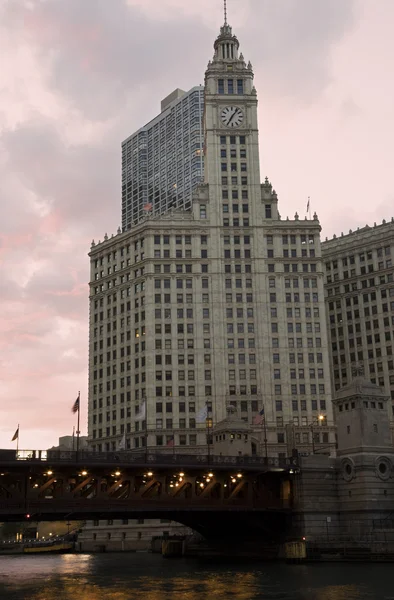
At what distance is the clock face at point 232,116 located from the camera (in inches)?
6762

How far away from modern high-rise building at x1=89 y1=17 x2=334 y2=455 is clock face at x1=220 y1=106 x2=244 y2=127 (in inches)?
11.1

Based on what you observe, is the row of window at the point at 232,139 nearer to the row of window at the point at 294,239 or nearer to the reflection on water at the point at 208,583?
the row of window at the point at 294,239

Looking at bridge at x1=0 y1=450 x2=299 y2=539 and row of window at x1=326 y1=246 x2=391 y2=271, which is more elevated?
row of window at x1=326 y1=246 x2=391 y2=271

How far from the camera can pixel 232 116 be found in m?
172

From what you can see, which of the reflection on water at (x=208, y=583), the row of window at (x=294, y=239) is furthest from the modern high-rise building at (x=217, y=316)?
the reflection on water at (x=208, y=583)

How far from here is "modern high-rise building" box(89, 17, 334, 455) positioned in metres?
154

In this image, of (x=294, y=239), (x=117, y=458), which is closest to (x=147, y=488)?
(x=117, y=458)

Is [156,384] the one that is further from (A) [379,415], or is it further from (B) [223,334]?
(A) [379,415]

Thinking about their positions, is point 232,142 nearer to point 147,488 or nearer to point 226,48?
point 226,48

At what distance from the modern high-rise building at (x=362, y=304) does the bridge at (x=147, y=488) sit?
274 ft

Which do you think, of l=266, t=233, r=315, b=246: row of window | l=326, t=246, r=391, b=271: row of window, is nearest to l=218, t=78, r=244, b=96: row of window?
l=266, t=233, r=315, b=246: row of window

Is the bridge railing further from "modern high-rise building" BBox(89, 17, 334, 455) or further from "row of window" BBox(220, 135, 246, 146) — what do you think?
"row of window" BBox(220, 135, 246, 146)

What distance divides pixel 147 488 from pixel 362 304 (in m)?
107

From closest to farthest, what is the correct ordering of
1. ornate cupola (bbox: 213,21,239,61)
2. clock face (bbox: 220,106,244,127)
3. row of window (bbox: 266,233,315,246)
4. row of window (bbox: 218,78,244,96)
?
row of window (bbox: 266,233,315,246) < clock face (bbox: 220,106,244,127) < row of window (bbox: 218,78,244,96) < ornate cupola (bbox: 213,21,239,61)
